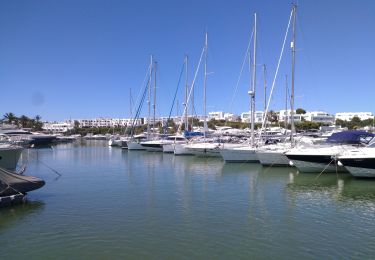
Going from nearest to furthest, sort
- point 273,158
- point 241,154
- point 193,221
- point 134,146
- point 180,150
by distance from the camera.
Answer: point 193,221 → point 273,158 → point 241,154 → point 180,150 → point 134,146

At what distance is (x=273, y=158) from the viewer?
3647 cm

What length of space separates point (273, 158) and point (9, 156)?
966 inches

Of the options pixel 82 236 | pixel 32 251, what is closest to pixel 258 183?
pixel 82 236

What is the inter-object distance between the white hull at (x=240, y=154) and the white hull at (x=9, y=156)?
21495 millimetres

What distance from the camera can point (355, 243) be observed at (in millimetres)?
13031

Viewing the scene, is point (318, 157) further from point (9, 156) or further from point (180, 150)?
point (180, 150)

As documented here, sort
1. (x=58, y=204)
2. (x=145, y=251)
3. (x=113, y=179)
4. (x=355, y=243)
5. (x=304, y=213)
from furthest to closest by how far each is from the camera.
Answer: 1. (x=113, y=179)
2. (x=58, y=204)
3. (x=304, y=213)
4. (x=355, y=243)
5. (x=145, y=251)

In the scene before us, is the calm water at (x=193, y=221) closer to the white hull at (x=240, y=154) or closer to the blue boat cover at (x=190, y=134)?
the white hull at (x=240, y=154)

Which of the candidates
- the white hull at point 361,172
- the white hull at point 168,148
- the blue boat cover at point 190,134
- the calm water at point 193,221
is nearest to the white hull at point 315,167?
the white hull at point 361,172

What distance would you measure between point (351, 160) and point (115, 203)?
1730 centimetres

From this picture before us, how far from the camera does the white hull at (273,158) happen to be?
36156 mm

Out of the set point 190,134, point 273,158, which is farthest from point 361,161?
point 190,134

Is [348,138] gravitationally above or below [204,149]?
above

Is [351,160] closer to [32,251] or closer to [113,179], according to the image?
[113,179]
